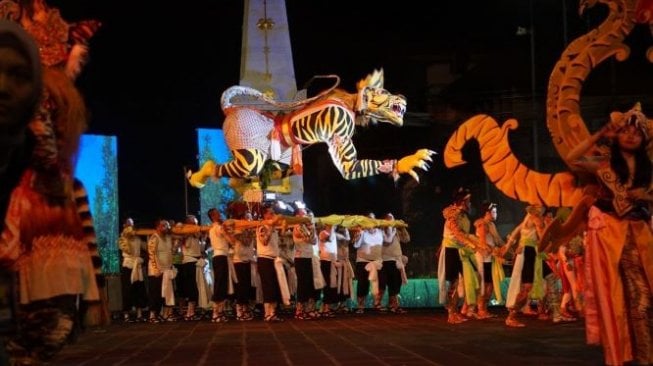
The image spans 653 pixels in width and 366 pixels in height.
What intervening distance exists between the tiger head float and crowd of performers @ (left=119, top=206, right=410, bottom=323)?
6.81 feet

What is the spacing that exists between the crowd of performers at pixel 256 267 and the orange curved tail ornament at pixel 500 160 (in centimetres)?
1042

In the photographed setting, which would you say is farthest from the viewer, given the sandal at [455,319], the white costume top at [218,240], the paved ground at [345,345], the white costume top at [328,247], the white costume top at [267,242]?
the white costume top at [328,247]

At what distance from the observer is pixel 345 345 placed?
1141cm

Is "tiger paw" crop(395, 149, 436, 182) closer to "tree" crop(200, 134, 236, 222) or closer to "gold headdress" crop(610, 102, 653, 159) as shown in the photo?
"tree" crop(200, 134, 236, 222)

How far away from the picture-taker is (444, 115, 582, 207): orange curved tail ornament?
23.9ft

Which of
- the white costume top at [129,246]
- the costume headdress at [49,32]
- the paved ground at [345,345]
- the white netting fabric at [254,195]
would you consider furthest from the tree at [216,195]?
the costume headdress at [49,32]

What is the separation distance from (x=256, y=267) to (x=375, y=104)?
12.5 ft

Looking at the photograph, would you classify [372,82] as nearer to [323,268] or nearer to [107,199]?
[323,268]

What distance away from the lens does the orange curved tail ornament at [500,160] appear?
23.9 feet

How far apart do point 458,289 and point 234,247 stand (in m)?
4.30

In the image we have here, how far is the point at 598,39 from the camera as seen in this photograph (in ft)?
24.4

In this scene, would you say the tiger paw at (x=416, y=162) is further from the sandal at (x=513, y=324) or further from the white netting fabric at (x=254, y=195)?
the white netting fabric at (x=254, y=195)

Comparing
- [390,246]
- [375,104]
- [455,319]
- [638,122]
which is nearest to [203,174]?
[375,104]

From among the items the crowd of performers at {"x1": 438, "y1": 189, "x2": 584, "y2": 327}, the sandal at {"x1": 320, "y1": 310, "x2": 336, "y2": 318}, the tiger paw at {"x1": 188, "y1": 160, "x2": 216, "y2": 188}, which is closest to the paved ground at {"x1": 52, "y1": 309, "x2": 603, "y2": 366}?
the crowd of performers at {"x1": 438, "y1": 189, "x2": 584, "y2": 327}
